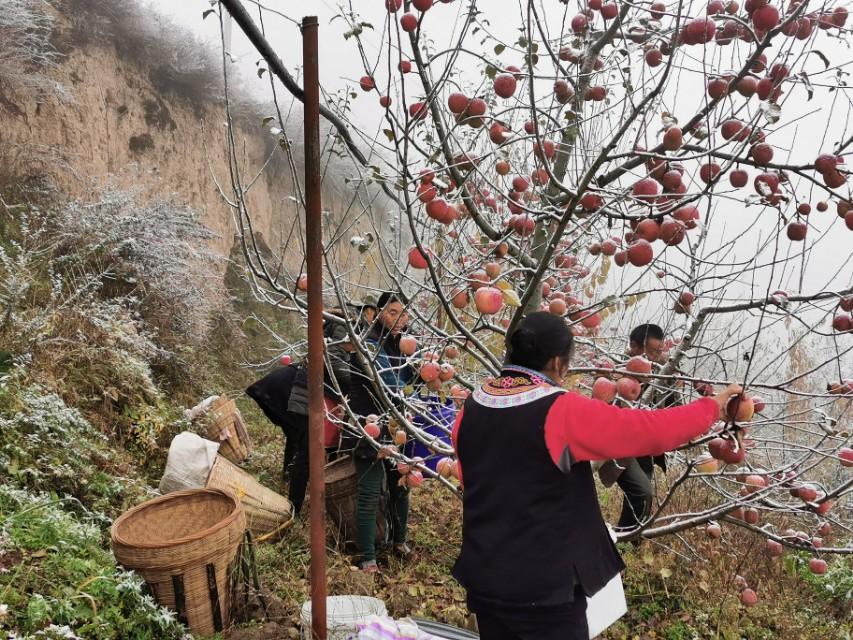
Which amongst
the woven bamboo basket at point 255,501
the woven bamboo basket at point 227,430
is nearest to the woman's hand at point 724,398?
the woven bamboo basket at point 255,501

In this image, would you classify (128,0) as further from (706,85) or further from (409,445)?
(706,85)

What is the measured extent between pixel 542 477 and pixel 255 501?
110 inches

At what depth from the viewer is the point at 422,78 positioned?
2053 mm

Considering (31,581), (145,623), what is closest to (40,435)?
(31,581)

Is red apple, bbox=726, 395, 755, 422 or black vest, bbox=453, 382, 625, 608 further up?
red apple, bbox=726, 395, 755, 422

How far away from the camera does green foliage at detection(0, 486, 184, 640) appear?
2387mm

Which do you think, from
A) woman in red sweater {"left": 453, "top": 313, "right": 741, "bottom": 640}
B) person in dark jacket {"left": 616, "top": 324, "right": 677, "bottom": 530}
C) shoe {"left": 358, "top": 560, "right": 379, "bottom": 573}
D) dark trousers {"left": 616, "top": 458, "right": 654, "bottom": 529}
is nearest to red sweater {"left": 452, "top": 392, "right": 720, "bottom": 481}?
woman in red sweater {"left": 453, "top": 313, "right": 741, "bottom": 640}

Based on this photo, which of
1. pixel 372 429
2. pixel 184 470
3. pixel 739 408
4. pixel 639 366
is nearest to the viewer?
pixel 739 408

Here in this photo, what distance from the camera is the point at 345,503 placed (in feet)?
13.0

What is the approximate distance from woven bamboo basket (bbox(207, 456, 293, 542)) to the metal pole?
6.40 ft

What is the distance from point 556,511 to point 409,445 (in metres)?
2.19

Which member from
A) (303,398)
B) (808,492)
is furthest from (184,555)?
(808,492)

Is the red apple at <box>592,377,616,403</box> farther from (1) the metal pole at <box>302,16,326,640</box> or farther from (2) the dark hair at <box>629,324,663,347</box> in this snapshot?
(1) the metal pole at <box>302,16,326,640</box>

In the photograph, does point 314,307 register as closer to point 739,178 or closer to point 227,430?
point 739,178
